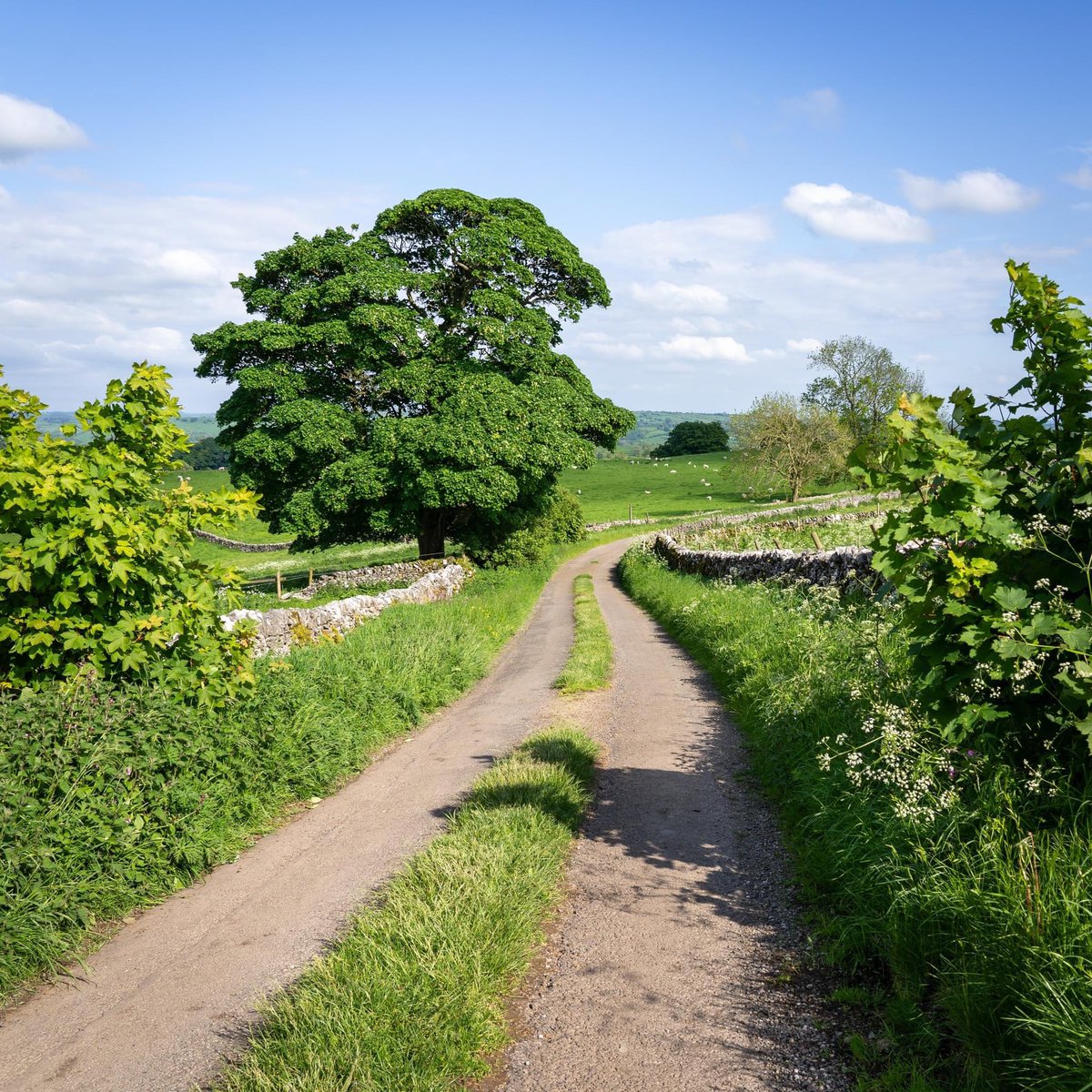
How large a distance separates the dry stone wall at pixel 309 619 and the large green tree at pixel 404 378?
493cm

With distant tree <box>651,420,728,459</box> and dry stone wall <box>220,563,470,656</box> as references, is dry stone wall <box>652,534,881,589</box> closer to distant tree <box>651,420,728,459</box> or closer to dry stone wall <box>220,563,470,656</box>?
dry stone wall <box>220,563,470,656</box>

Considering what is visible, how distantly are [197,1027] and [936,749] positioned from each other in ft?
17.3

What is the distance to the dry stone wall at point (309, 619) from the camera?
39.3ft

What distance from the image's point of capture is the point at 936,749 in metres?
5.58

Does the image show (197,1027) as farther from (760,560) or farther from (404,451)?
(404,451)

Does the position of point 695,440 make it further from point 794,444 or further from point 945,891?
point 945,891

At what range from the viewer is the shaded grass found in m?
13.2

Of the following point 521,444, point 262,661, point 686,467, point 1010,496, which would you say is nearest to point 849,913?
point 1010,496

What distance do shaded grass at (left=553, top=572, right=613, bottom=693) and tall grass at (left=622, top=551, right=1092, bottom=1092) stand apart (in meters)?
5.26

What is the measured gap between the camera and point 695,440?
12306cm

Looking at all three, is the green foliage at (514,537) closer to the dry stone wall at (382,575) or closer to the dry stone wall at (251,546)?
the dry stone wall at (382,575)

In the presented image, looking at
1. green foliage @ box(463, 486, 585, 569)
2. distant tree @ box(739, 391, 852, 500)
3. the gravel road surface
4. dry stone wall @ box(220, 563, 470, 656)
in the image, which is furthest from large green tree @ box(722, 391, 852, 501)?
the gravel road surface

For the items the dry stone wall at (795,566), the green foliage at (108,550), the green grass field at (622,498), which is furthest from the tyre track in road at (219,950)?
the green grass field at (622,498)

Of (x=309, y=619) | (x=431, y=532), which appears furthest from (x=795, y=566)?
(x=431, y=532)
